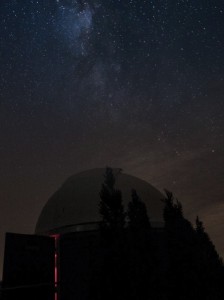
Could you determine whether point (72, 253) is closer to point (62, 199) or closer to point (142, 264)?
point (62, 199)

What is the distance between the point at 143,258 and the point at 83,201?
6.87 metres

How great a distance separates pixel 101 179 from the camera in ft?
81.1

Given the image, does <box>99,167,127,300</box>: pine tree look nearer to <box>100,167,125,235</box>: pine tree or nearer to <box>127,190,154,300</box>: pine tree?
<box>100,167,125,235</box>: pine tree

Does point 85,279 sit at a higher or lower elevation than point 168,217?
lower

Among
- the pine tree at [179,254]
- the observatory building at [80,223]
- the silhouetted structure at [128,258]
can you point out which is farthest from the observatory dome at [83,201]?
the pine tree at [179,254]

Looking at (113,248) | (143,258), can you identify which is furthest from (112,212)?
(143,258)

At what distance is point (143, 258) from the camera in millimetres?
17641

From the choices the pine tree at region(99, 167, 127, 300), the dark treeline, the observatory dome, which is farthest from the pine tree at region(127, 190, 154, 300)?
the observatory dome

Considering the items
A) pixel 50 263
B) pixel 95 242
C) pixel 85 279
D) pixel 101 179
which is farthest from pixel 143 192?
pixel 50 263

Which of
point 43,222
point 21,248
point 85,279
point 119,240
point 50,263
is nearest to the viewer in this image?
point 21,248

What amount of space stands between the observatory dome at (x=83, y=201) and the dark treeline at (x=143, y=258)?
2.98 m

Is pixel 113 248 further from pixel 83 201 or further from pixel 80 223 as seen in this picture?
pixel 83 201

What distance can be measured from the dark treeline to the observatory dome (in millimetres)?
2981

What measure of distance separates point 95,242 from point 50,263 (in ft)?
52.6
